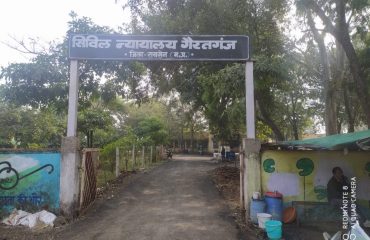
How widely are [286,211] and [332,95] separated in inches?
392

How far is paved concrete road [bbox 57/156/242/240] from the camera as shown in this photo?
8.12 m

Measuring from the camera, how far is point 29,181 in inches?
380

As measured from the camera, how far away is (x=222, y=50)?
10.2 metres

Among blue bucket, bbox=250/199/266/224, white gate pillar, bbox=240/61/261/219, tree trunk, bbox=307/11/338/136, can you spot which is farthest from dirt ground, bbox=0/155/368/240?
tree trunk, bbox=307/11/338/136

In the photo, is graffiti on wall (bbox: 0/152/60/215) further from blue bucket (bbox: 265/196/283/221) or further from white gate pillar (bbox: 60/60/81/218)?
blue bucket (bbox: 265/196/283/221)

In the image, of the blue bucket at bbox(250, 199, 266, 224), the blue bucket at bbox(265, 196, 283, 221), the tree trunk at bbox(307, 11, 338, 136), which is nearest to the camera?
the blue bucket at bbox(265, 196, 283, 221)

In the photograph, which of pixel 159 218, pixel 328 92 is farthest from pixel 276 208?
pixel 328 92

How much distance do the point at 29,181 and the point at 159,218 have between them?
344cm

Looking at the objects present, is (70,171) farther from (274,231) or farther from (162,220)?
(274,231)

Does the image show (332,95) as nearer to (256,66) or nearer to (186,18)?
(256,66)

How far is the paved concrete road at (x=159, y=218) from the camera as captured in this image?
812 centimetres

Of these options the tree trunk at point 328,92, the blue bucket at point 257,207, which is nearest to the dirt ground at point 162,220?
the blue bucket at point 257,207

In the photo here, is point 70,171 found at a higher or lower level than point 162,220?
higher

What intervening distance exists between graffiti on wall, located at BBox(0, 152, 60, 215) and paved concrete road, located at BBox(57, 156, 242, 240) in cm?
118
